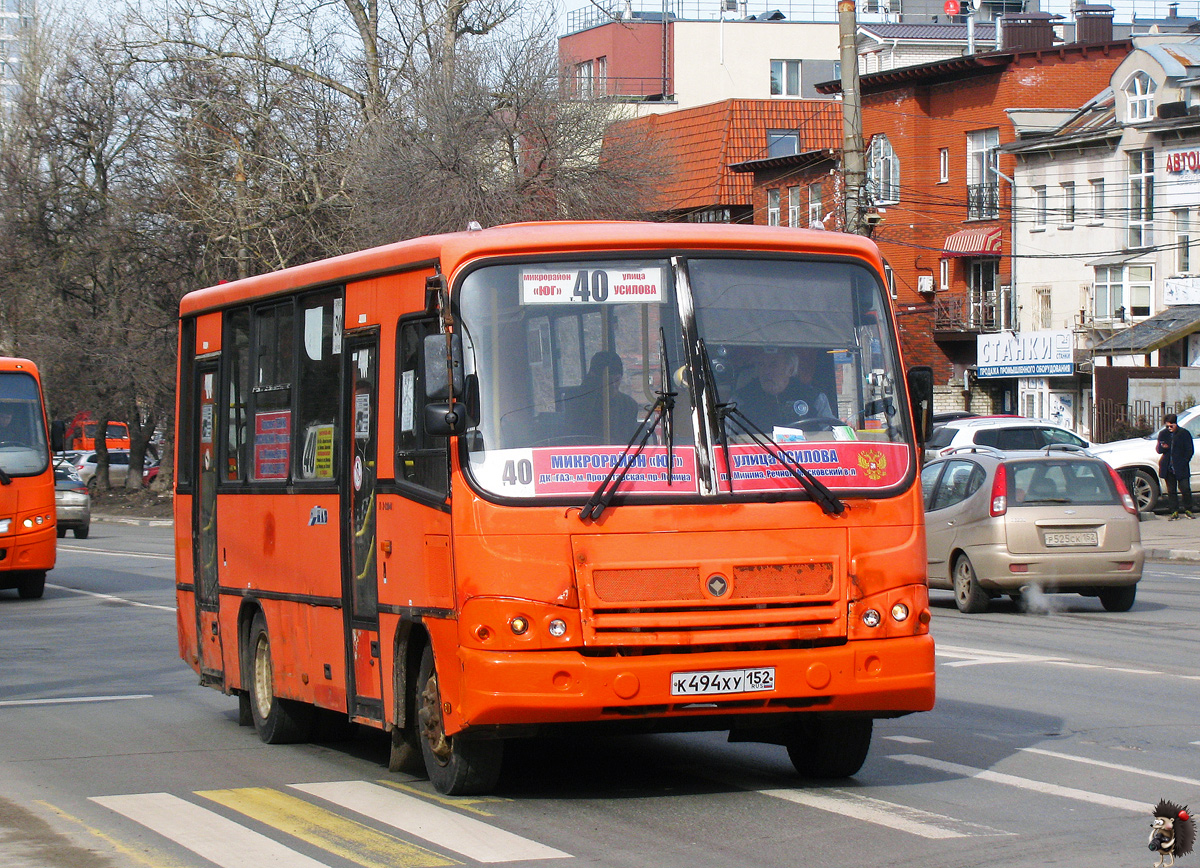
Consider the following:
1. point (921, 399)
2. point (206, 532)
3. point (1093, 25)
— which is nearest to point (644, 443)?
point (921, 399)

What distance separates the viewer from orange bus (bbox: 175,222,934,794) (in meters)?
7.68

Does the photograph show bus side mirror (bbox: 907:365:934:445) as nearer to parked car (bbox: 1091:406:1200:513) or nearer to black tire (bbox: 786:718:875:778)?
black tire (bbox: 786:718:875:778)

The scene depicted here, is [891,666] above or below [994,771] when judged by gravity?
above

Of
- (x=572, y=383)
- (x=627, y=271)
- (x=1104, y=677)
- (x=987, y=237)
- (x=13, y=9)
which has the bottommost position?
(x=1104, y=677)

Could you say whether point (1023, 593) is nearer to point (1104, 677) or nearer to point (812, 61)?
point (1104, 677)

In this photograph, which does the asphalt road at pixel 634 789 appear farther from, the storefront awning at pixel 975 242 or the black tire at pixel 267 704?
the storefront awning at pixel 975 242

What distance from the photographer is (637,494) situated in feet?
25.7

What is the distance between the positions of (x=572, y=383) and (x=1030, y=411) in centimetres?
4692

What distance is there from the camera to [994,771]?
8.87 m

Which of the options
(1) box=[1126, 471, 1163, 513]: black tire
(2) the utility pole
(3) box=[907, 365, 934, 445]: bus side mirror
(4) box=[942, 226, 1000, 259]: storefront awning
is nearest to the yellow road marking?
(3) box=[907, 365, 934, 445]: bus side mirror

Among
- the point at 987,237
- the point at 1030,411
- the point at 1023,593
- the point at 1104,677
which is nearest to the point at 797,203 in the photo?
the point at 987,237

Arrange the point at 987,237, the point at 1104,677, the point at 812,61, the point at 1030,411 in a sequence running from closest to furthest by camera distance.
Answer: the point at 1104,677 → the point at 1030,411 → the point at 987,237 → the point at 812,61

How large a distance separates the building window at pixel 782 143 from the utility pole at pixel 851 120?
45683 mm

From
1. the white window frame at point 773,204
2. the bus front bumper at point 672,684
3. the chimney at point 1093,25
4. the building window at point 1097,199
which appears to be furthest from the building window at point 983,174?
the bus front bumper at point 672,684
